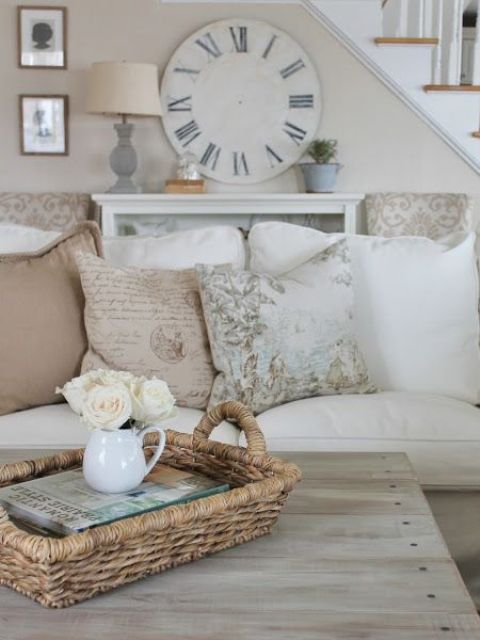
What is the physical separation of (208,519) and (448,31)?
3849 millimetres

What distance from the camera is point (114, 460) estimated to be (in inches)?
62.9

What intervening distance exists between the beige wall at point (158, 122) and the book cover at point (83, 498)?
3.33 meters

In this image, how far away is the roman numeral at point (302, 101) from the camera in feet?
15.8

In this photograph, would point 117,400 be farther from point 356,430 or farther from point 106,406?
point 356,430

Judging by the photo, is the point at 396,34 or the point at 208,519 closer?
the point at 208,519

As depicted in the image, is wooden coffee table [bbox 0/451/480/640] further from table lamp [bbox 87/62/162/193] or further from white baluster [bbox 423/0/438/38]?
white baluster [bbox 423/0/438/38]

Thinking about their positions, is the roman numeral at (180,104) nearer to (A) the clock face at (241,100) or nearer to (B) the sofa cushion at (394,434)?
(A) the clock face at (241,100)

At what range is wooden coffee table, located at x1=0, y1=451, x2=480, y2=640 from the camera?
129 cm

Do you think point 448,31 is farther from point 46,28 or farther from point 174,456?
point 174,456

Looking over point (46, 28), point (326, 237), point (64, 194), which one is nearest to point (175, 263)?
point (326, 237)

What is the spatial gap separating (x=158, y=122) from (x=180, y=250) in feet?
7.04

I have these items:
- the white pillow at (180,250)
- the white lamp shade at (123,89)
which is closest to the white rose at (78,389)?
the white pillow at (180,250)

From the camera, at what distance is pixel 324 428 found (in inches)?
97.3

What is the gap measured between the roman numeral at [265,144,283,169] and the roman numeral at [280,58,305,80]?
353 mm
